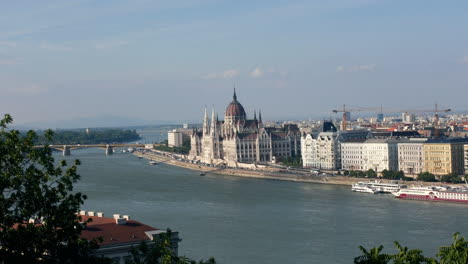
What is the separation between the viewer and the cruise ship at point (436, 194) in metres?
19.2

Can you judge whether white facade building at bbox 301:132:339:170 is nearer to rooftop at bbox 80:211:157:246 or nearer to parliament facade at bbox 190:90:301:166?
parliament facade at bbox 190:90:301:166

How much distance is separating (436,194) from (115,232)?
12807 mm

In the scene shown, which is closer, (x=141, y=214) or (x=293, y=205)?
(x=141, y=214)

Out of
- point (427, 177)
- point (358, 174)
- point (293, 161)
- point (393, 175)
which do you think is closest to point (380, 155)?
point (358, 174)

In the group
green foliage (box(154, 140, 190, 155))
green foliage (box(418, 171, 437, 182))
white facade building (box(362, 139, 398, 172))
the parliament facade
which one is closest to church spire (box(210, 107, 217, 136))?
the parliament facade

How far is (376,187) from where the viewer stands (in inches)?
871

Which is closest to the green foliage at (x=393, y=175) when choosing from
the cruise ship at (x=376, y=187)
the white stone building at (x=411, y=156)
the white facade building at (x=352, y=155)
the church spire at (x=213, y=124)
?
the white stone building at (x=411, y=156)

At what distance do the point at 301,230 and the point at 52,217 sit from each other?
9.64 m

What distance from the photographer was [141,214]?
52.6 feet

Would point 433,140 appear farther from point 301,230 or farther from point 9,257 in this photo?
point 9,257

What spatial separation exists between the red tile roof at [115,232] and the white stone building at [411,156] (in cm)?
1842

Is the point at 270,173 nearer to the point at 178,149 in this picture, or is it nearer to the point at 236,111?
the point at 236,111

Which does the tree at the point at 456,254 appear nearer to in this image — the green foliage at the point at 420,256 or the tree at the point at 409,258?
the green foliage at the point at 420,256

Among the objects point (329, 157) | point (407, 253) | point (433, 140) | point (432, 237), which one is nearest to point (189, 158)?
point (329, 157)
